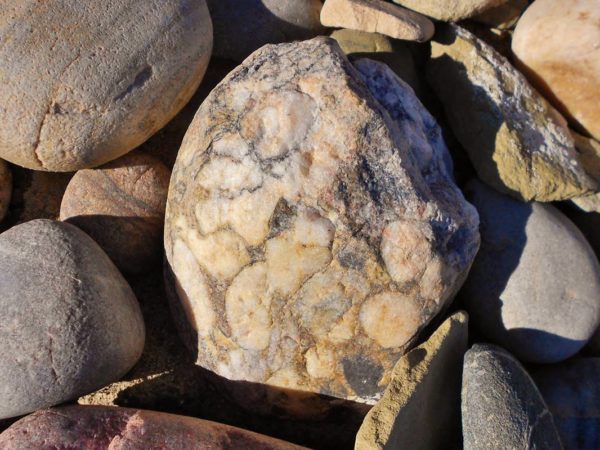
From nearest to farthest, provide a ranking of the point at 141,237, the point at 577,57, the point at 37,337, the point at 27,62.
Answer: the point at 37,337 → the point at 27,62 → the point at 141,237 → the point at 577,57

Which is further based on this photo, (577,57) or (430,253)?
(577,57)

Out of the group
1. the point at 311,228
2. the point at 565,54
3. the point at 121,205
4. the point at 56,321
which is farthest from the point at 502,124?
the point at 56,321

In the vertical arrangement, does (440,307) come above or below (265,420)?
above

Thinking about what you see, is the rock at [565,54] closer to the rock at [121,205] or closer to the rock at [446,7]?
the rock at [446,7]

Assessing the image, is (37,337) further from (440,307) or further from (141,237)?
(440,307)

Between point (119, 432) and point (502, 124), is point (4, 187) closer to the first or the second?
point (119, 432)

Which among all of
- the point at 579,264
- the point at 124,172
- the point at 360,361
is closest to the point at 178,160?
the point at 124,172

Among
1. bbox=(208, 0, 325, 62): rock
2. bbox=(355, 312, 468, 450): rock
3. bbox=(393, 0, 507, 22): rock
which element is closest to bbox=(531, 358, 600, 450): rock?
bbox=(355, 312, 468, 450): rock

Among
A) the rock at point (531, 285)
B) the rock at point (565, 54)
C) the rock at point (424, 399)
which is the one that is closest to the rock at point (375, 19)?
the rock at point (565, 54)
